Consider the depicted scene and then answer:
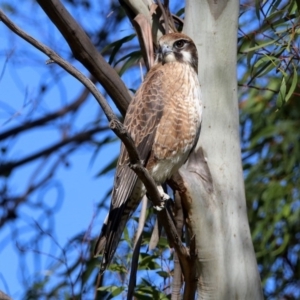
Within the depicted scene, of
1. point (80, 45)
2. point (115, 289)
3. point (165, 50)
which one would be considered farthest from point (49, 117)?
point (80, 45)

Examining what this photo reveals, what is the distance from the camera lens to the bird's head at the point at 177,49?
11.0 ft

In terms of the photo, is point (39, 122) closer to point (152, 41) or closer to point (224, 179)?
point (152, 41)

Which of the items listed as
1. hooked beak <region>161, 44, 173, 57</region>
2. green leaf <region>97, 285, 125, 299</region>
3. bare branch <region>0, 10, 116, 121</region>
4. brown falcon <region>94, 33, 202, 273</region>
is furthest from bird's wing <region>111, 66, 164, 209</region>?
bare branch <region>0, 10, 116, 121</region>

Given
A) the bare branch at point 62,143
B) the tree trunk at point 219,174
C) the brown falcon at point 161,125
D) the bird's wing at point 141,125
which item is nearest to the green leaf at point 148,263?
the brown falcon at point 161,125

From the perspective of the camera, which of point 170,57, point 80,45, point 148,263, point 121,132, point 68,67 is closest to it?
point 121,132

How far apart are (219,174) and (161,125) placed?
384 millimetres

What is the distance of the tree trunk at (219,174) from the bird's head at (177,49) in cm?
4

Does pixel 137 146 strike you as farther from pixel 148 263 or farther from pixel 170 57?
pixel 148 263

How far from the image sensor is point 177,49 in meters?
3.41

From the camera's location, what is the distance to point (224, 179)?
10.1 ft

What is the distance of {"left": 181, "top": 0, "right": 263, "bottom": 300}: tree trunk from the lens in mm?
2990

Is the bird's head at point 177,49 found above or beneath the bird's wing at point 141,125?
above

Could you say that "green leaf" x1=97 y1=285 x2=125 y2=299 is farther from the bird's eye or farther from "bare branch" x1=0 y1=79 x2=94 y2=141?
"bare branch" x1=0 y1=79 x2=94 y2=141

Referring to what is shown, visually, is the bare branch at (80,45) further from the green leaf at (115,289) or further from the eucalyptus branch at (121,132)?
the green leaf at (115,289)
